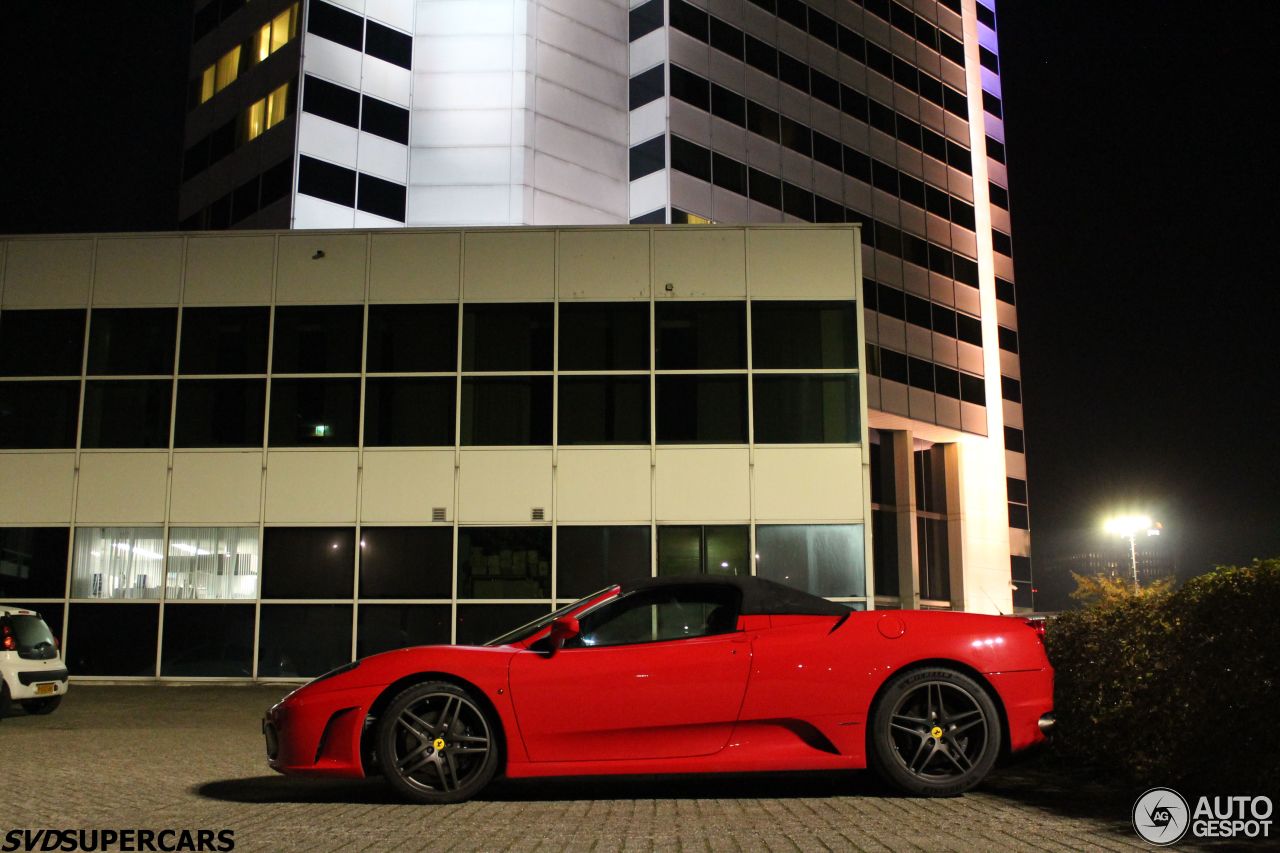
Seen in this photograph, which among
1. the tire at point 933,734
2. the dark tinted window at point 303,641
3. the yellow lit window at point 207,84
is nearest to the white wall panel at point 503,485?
the dark tinted window at point 303,641

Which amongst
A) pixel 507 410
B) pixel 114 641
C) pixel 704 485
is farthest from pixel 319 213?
pixel 704 485

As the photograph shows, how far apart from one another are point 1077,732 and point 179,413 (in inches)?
605

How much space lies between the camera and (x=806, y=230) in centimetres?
1898

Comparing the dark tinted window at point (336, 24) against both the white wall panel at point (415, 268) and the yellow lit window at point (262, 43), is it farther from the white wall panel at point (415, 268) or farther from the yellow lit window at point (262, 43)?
the white wall panel at point (415, 268)

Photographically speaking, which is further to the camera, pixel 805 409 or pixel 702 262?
pixel 702 262

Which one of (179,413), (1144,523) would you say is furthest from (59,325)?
(1144,523)

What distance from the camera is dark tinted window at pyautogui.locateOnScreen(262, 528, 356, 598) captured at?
18359 millimetres

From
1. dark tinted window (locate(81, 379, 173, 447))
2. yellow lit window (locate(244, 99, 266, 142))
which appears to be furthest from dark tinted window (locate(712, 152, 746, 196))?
dark tinted window (locate(81, 379, 173, 447))

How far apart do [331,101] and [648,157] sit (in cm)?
971

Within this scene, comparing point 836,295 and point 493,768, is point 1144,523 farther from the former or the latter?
point 493,768

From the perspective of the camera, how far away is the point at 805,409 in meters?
18.5

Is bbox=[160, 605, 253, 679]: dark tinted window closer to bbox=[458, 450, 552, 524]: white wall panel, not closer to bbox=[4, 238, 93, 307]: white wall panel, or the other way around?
bbox=[458, 450, 552, 524]: white wall panel

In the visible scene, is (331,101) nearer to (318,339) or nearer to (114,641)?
(318,339)

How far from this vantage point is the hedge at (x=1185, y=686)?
19.4 ft
